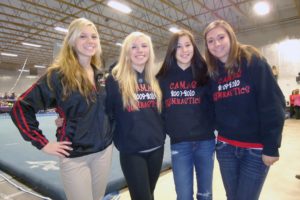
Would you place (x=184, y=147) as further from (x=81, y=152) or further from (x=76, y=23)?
(x=76, y=23)

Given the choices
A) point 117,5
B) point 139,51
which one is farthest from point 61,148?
point 117,5

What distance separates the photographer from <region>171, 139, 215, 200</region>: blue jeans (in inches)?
62.3

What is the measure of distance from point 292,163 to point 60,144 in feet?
11.6

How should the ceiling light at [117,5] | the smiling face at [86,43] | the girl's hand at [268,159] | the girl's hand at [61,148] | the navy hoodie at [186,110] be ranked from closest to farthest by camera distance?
the girl's hand at [268,159] < the girl's hand at [61,148] < the smiling face at [86,43] < the navy hoodie at [186,110] < the ceiling light at [117,5]

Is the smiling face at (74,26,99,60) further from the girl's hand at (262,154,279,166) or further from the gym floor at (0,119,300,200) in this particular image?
the gym floor at (0,119,300,200)

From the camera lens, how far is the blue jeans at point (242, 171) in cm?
131

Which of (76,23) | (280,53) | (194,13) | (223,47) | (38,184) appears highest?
(194,13)

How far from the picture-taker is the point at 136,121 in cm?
151

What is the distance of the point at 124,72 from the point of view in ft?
5.26

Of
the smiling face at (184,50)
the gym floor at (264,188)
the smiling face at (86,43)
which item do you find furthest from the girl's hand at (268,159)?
the gym floor at (264,188)

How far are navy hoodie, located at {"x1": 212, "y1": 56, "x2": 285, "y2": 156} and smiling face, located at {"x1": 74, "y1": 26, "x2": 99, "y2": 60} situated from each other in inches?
32.7

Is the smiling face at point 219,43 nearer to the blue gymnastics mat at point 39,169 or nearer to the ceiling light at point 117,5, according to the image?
the blue gymnastics mat at point 39,169

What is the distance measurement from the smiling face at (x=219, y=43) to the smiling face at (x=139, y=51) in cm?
44

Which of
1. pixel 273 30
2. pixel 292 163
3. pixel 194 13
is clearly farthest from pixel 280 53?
pixel 292 163
